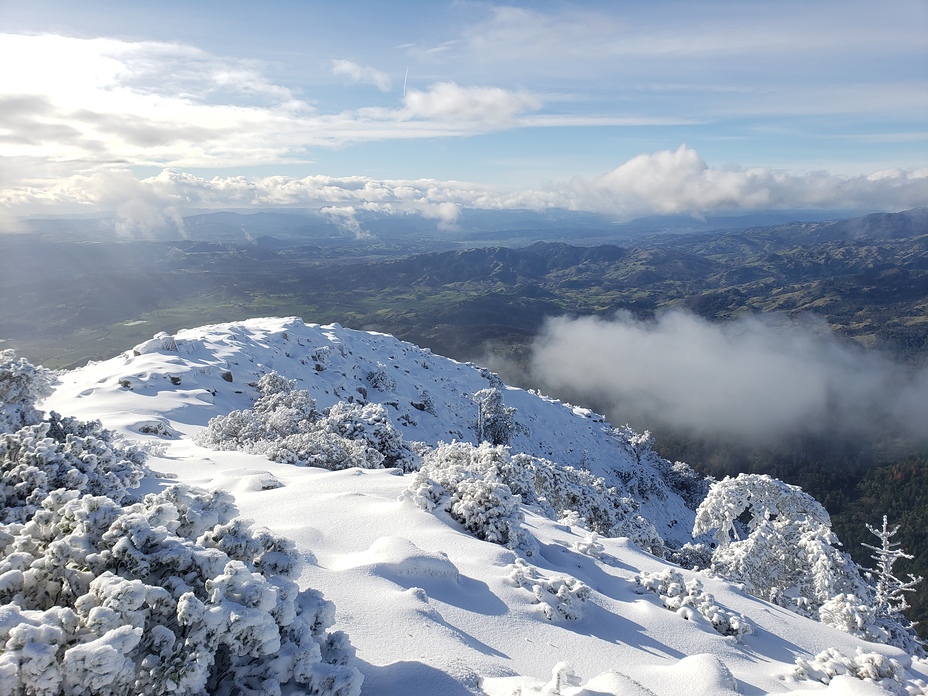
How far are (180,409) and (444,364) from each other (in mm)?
49507

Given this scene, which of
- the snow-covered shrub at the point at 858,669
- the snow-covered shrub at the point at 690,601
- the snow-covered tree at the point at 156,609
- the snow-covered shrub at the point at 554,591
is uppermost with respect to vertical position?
the snow-covered tree at the point at 156,609

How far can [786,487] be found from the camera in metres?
23.1

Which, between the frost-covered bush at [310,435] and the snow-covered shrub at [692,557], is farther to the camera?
the snow-covered shrub at [692,557]

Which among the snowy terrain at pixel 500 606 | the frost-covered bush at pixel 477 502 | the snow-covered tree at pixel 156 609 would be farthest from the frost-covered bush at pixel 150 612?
the frost-covered bush at pixel 477 502

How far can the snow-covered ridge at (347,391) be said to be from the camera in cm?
3697

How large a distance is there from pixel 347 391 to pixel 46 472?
1742 inches

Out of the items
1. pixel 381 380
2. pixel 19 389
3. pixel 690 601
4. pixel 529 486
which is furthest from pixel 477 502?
pixel 381 380

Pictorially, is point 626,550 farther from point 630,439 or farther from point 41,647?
point 630,439

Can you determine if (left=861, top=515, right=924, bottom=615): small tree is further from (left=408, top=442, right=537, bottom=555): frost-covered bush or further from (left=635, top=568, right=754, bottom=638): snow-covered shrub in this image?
(left=408, top=442, right=537, bottom=555): frost-covered bush

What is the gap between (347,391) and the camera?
54.1 meters

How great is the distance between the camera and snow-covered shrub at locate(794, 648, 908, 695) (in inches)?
362

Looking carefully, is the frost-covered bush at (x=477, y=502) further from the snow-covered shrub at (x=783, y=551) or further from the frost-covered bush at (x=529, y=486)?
the snow-covered shrub at (x=783, y=551)

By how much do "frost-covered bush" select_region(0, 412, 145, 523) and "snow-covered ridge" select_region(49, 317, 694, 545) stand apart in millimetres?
18410

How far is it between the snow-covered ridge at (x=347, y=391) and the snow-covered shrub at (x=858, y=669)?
31.6m
